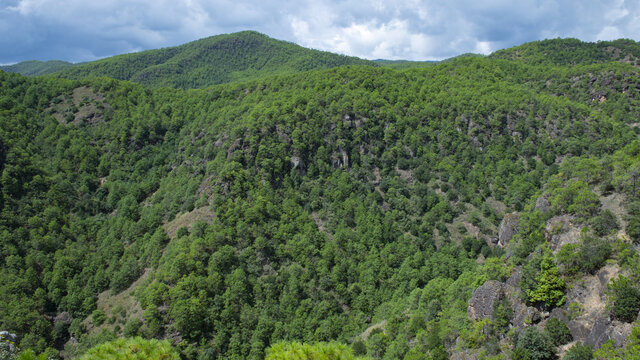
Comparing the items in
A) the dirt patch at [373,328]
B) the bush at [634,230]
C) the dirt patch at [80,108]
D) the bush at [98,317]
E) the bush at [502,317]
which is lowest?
the dirt patch at [373,328]

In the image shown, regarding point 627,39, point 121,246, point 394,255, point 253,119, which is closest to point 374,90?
point 253,119

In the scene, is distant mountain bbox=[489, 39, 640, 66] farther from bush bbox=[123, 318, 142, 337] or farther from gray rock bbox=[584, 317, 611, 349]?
bush bbox=[123, 318, 142, 337]

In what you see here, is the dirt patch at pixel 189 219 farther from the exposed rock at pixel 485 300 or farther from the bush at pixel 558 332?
the bush at pixel 558 332

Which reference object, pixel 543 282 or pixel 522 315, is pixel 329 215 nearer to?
pixel 522 315

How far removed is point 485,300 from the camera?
3709cm

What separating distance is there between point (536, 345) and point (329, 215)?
6060 centimetres

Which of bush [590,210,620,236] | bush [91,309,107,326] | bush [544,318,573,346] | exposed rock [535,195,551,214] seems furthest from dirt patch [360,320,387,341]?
bush [91,309,107,326]

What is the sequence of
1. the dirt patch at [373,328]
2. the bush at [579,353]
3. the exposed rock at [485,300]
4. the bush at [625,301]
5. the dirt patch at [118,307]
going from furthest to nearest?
the dirt patch at [118,307] → the dirt patch at [373,328] → the exposed rock at [485,300] → the bush at [579,353] → the bush at [625,301]

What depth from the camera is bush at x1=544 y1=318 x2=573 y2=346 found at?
27781 millimetres

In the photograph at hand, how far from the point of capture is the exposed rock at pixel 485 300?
35938 mm

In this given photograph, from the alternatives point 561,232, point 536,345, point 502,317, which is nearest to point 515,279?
point 502,317

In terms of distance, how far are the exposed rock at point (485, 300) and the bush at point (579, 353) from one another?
9450 millimetres

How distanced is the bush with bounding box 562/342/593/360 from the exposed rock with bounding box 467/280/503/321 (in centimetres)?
945

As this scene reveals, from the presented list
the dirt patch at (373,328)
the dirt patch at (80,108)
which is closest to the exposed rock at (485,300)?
the dirt patch at (373,328)
